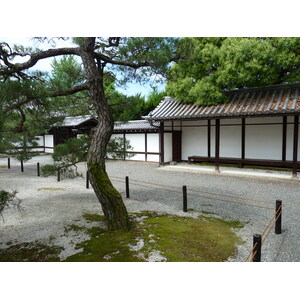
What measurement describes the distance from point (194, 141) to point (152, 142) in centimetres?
286

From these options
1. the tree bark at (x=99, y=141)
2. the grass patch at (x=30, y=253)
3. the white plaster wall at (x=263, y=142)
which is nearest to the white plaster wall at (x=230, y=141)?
the white plaster wall at (x=263, y=142)

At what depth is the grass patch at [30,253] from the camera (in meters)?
3.89

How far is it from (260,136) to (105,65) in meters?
9.82

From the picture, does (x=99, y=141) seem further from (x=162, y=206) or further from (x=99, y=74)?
(x=162, y=206)

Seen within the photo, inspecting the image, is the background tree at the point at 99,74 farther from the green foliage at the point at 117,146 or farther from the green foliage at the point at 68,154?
the green foliage at the point at 117,146

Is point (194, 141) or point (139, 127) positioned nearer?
point (194, 141)

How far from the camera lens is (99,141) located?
4672 millimetres

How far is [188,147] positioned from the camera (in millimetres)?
15000

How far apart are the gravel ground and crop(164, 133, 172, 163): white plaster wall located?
314 cm

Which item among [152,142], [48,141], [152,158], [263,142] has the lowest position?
[152,158]

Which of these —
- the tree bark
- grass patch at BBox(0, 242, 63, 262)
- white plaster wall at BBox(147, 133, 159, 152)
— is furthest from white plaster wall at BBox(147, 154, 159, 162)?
grass patch at BBox(0, 242, 63, 262)

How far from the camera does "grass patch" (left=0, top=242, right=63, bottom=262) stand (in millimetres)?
3893

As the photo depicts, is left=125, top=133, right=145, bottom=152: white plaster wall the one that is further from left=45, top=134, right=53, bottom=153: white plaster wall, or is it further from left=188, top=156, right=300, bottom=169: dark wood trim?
left=45, top=134, right=53, bottom=153: white plaster wall

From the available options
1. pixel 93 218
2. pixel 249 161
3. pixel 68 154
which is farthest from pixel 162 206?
pixel 249 161
